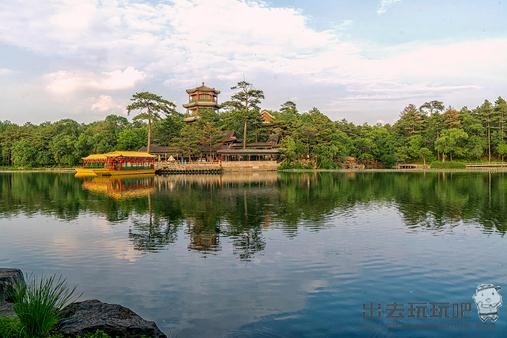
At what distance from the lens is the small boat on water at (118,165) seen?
179 feet

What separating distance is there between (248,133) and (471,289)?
6373cm

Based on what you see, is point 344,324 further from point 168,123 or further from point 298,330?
point 168,123

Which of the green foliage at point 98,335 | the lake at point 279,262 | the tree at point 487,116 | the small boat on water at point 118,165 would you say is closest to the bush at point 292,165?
the small boat on water at point 118,165

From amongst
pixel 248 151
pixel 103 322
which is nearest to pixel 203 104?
pixel 248 151

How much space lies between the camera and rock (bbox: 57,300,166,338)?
590 centimetres

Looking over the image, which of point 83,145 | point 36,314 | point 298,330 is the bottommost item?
point 298,330

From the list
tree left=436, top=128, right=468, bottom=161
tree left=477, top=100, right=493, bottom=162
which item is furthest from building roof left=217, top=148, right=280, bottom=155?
tree left=477, top=100, right=493, bottom=162

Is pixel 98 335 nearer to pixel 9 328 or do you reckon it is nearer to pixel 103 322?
pixel 103 322

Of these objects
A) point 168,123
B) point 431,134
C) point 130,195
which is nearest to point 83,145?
point 168,123

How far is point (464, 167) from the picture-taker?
66125mm

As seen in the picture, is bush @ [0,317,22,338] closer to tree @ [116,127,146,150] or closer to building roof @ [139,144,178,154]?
building roof @ [139,144,178,154]

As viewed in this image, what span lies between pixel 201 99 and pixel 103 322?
78.1 m

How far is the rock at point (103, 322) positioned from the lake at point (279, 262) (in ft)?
3.70

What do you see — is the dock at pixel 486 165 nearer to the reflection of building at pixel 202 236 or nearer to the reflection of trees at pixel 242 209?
the reflection of trees at pixel 242 209
